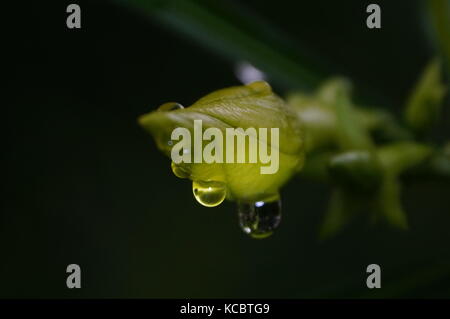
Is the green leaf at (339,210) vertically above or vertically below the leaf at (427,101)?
below

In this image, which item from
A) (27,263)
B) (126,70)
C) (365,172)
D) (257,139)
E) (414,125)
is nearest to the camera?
(257,139)

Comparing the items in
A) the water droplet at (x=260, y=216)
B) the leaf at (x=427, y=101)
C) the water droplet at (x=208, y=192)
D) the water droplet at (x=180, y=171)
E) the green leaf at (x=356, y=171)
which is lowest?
the water droplet at (x=260, y=216)

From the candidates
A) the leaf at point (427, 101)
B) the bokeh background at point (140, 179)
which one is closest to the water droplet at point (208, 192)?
the leaf at point (427, 101)

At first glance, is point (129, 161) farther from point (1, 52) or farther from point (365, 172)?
point (365, 172)

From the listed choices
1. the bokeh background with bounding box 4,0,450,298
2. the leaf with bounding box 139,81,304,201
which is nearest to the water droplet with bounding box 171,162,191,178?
the leaf with bounding box 139,81,304,201

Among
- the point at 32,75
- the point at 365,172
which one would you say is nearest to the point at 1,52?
the point at 32,75

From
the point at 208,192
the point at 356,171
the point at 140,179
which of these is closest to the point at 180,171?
the point at 208,192

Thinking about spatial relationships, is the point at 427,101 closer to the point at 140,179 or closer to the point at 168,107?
the point at 168,107

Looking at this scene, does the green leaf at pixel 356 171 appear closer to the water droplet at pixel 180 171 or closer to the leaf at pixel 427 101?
the leaf at pixel 427 101
